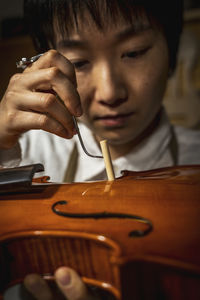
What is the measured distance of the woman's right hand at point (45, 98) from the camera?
0.45 m

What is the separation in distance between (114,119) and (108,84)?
0.11 metres

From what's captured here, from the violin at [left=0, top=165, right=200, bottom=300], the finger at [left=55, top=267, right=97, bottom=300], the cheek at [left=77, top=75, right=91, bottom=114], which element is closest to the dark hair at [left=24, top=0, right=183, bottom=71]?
the cheek at [left=77, top=75, right=91, bottom=114]

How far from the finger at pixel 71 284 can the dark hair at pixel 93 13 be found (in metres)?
0.47

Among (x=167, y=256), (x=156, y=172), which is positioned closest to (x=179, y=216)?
(x=167, y=256)

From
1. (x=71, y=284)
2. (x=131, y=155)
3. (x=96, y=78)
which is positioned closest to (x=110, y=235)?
(x=71, y=284)

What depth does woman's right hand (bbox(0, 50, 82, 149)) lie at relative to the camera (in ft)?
1.48

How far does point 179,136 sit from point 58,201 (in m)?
0.57

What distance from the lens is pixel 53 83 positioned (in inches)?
17.6

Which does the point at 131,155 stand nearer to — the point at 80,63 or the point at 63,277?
the point at 80,63

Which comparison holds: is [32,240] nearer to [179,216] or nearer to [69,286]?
[69,286]

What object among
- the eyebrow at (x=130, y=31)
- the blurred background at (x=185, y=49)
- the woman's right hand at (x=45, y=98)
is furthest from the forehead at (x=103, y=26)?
the blurred background at (x=185, y=49)

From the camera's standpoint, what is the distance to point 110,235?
0.92ft

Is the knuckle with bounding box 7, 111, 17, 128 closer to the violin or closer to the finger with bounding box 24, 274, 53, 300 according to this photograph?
the violin

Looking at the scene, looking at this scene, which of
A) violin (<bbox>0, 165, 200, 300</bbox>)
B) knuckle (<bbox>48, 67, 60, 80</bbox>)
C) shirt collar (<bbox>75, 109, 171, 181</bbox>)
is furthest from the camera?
shirt collar (<bbox>75, 109, 171, 181</bbox>)
